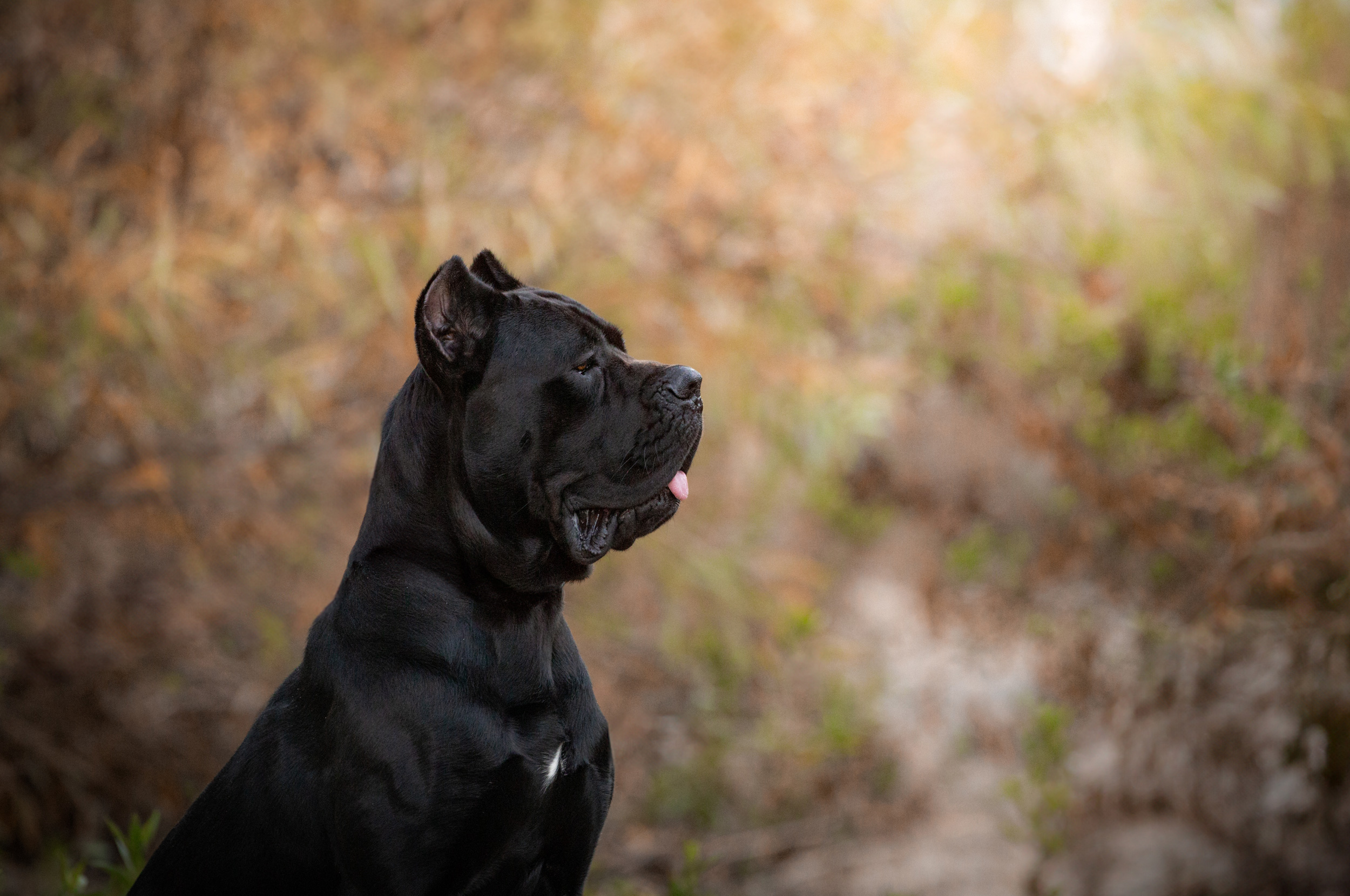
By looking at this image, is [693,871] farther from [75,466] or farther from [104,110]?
[104,110]

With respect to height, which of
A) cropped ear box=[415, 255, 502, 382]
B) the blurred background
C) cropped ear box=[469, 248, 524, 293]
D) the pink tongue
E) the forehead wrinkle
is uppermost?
the blurred background

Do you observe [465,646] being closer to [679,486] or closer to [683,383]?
[679,486]

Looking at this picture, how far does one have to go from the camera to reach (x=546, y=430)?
170cm

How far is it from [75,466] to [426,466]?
3.57m

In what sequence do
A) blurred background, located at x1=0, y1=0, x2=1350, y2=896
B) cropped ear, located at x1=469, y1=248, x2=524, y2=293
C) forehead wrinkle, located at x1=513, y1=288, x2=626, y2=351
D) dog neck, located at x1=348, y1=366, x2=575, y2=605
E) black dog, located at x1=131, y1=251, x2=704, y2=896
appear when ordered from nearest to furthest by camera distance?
black dog, located at x1=131, y1=251, x2=704, y2=896 → dog neck, located at x1=348, y1=366, x2=575, y2=605 → forehead wrinkle, located at x1=513, y1=288, x2=626, y2=351 → cropped ear, located at x1=469, y1=248, x2=524, y2=293 → blurred background, located at x1=0, y1=0, x2=1350, y2=896

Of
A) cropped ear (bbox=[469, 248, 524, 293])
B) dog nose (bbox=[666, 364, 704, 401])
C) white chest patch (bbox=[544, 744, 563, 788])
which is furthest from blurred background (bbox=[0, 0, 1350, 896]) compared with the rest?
dog nose (bbox=[666, 364, 704, 401])

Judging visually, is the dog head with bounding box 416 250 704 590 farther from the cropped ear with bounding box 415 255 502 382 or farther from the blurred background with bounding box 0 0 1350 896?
the blurred background with bounding box 0 0 1350 896

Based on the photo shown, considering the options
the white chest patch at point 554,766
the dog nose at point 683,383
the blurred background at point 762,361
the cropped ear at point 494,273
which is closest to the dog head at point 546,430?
the dog nose at point 683,383

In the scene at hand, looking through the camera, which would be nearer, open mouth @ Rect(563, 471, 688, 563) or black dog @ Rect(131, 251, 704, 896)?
black dog @ Rect(131, 251, 704, 896)

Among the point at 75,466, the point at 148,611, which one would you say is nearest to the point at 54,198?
the point at 75,466

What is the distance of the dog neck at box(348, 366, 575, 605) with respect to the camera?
166 centimetres

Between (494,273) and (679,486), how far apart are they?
0.55 metres

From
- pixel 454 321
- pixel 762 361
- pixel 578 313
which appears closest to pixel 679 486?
pixel 578 313

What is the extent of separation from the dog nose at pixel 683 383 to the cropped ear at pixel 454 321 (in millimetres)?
308
